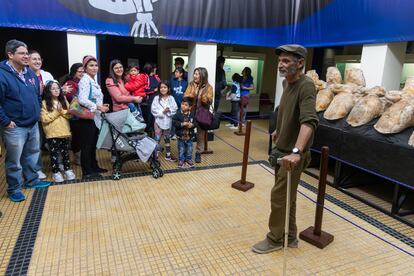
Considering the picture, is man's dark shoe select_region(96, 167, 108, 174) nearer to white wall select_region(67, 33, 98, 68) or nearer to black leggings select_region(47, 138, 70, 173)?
black leggings select_region(47, 138, 70, 173)

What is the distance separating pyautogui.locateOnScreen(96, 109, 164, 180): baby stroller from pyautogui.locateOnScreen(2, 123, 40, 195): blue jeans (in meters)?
0.74

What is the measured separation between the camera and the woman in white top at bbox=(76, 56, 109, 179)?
3.87 m

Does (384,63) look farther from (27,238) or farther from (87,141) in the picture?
(27,238)

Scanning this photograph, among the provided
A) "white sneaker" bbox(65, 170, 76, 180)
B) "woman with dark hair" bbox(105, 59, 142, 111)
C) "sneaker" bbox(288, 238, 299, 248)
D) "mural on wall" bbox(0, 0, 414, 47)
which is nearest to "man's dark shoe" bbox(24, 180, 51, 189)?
"white sneaker" bbox(65, 170, 76, 180)

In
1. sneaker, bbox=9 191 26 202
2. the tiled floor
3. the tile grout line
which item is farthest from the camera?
sneaker, bbox=9 191 26 202

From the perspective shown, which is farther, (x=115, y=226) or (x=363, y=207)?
(x=363, y=207)

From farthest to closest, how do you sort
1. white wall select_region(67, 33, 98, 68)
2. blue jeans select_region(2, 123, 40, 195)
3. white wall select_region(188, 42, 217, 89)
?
white wall select_region(188, 42, 217, 89)
white wall select_region(67, 33, 98, 68)
blue jeans select_region(2, 123, 40, 195)

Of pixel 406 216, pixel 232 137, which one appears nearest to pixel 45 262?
pixel 406 216

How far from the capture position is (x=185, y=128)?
4.66m

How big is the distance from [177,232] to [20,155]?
77.1 inches

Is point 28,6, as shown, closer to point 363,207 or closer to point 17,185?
point 17,185

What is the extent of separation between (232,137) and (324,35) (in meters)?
2.73

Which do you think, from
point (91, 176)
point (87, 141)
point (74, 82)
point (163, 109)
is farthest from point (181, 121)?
point (74, 82)

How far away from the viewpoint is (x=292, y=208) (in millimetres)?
2768
